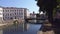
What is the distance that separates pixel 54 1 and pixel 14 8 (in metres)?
78.9

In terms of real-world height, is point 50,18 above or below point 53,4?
below

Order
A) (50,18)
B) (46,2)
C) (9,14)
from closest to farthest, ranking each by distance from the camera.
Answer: (46,2) → (50,18) → (9,14)

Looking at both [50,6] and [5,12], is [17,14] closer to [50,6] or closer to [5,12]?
[5,12]

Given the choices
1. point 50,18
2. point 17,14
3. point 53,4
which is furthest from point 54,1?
point 17,14

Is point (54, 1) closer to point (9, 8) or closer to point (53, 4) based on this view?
point (53, 4)

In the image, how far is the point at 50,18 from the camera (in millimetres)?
19578

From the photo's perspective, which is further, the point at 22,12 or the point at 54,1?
the point at 22,12

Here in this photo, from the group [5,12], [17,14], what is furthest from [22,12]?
[5,12]

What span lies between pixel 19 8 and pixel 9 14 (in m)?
6.72

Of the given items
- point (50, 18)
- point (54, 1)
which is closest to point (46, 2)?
point (54, 1)

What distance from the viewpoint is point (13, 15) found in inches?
3661

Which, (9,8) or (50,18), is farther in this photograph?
(9,8)

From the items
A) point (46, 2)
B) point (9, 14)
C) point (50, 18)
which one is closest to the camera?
point (46, 2)

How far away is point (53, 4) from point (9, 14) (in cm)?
7590
